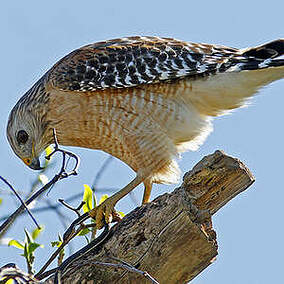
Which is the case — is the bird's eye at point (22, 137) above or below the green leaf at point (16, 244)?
above

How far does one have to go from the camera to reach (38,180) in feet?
15.2

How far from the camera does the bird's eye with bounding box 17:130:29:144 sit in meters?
6.73

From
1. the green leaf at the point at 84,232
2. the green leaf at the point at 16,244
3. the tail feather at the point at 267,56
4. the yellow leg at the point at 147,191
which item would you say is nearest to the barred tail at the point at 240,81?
the tail feather at the point at 267,56

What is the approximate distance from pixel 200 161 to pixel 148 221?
537mm

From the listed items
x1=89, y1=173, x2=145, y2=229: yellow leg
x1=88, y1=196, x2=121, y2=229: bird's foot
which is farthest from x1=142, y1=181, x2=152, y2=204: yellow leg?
x1=88, y1=196, x2=121, y2=229: bird's foot

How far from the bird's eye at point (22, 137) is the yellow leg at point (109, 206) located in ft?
4.19

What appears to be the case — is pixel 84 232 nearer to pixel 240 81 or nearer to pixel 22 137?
pixel 22 137

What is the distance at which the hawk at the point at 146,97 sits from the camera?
6129mm

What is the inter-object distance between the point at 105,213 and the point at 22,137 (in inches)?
65.2

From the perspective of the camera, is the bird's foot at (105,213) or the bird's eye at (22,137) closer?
the bird's foot at (105,213)

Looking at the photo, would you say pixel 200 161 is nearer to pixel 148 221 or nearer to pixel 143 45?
pixel 148 221

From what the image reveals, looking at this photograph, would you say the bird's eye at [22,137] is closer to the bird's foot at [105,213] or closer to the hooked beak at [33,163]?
the hooked beak at [33,163]

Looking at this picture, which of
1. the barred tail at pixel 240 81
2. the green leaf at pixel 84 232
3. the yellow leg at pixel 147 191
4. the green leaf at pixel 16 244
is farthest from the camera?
the yellow leg at pixel 147 191

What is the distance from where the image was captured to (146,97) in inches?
243
